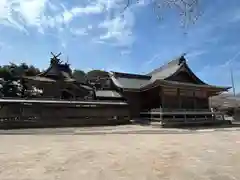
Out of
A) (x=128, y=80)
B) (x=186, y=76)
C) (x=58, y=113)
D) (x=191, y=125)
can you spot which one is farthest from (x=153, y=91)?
(x=58, y=113)

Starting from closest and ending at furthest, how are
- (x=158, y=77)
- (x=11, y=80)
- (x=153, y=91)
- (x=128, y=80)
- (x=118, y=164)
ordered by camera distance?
(x=118, y=164), (x=153, y=91), (x=128, y=80), (x=158, y=77), (x=11, y=80)

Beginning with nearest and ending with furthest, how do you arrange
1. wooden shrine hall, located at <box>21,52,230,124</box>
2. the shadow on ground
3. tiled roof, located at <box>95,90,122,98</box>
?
1. the shadow on ground
2. wooden shrine hall, located at <box>21,52,230,124</box>
3. tiled roof, located at <box>95,90,122,98</box>

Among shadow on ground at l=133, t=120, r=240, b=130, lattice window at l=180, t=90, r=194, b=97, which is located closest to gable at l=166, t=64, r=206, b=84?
lattice window at l=180, t=90, r=194, b=97

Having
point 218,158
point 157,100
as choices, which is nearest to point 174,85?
point 157,100

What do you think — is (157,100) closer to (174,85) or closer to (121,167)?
(174,85)

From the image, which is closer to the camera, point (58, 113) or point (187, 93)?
point (58, 113)

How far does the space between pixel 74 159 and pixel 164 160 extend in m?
2.99

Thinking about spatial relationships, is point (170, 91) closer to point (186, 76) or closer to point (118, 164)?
point (186, 76)

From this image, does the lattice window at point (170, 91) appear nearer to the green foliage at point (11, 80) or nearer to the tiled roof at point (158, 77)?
the tiled roof at point (158, 77)

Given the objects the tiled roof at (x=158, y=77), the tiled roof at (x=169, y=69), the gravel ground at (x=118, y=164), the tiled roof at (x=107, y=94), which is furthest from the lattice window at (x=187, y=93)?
the gravel ground at (x=118, y=164)

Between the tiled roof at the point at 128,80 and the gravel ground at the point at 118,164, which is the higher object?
the tiled roof at the point at 128,80

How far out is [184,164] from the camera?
7.95 metres

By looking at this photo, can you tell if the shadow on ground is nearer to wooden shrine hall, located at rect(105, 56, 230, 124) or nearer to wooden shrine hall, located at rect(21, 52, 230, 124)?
wooden shrine hall, located at rect(21, 52, 230, 124)

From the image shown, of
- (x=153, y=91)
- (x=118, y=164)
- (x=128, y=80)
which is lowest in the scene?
(x=118, y=164)
